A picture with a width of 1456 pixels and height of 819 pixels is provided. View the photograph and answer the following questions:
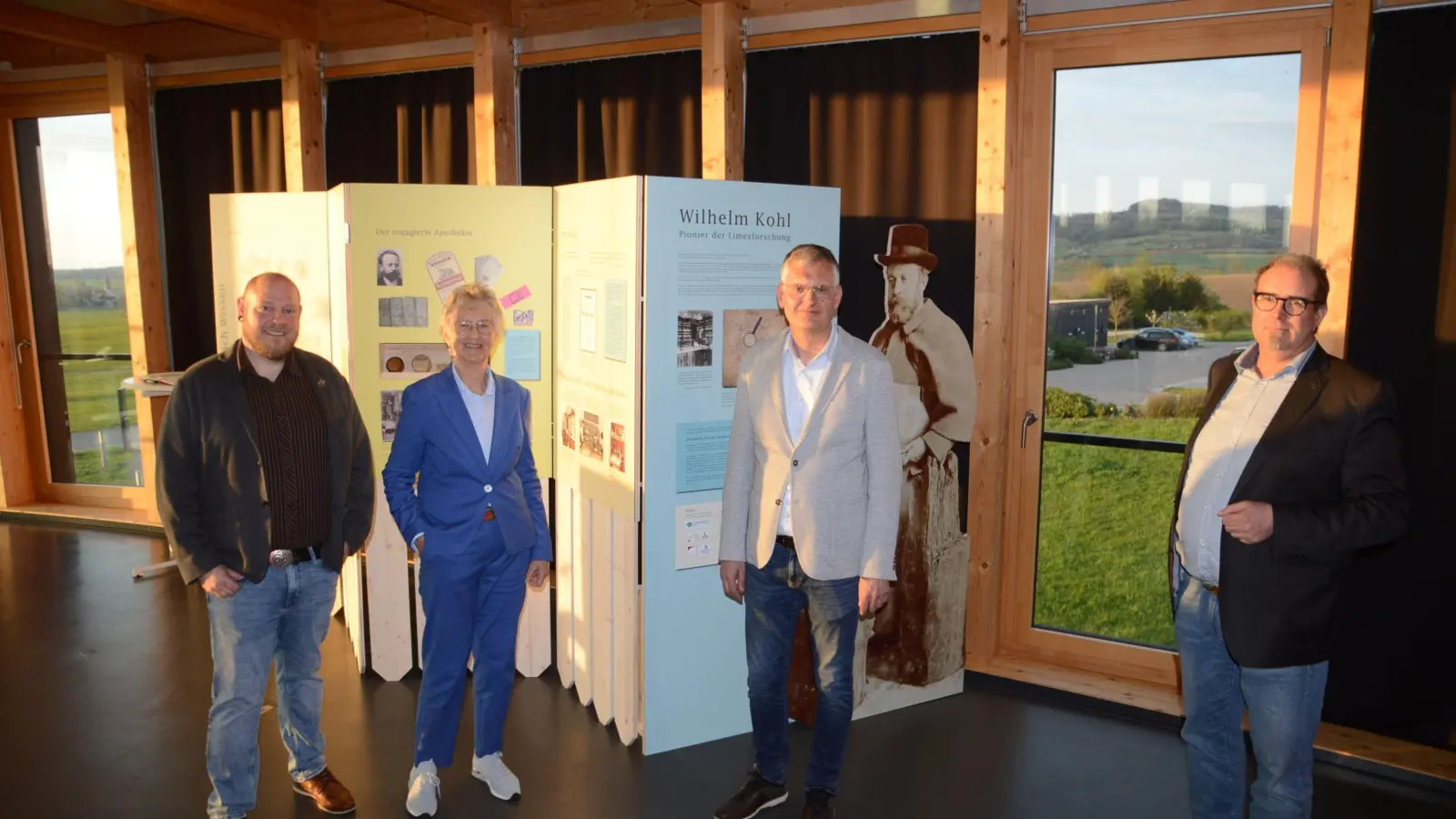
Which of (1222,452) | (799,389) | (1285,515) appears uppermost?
(799,389)

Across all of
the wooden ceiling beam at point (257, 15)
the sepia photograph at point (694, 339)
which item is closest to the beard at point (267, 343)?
the sepia photograph at point (694, 339)

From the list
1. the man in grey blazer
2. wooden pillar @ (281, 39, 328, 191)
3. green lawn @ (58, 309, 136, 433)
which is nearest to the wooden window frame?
green lawn @ (58, 309, 136, 433)

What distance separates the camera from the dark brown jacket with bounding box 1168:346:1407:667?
2.49m

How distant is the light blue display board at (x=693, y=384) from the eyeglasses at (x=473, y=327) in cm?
62

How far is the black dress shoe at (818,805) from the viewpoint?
3.26 metres

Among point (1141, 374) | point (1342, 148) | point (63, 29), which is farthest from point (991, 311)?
point (63, 29)

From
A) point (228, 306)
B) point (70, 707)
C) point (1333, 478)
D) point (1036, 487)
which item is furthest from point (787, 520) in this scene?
point (228, 306)

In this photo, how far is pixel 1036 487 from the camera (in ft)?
14.8

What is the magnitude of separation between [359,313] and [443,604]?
1584 mm

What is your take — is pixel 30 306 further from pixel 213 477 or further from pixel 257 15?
pixel 213 477

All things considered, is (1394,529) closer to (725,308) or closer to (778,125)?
(725,308)

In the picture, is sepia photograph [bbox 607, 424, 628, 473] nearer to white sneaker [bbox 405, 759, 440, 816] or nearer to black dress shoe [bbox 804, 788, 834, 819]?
white sneaker [bbox 405, 759, 440, 816]

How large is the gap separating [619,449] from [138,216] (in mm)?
4570

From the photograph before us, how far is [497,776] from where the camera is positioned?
344cm
